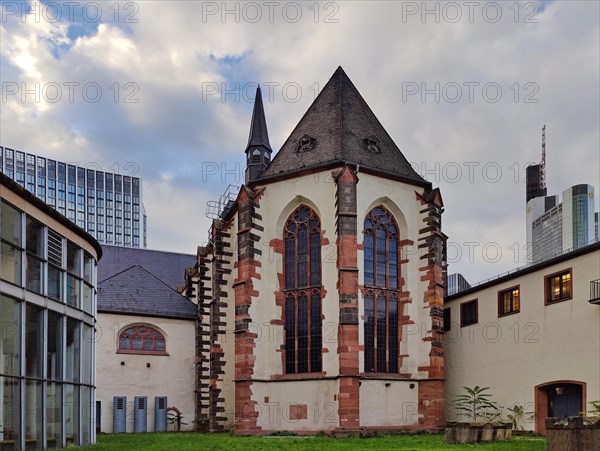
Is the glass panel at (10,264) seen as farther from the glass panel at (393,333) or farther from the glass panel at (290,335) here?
the glass panel at (393,333)

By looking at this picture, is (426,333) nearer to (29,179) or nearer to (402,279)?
(402,279)

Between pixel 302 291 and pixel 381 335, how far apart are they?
13.2 ft

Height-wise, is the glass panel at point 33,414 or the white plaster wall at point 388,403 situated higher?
the glass panel at point 33,414

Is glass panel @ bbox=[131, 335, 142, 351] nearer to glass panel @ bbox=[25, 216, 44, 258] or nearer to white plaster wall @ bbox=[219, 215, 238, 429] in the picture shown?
white plaster wall @ bbox=[219, 215, 238, 429]

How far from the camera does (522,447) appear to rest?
774 inches

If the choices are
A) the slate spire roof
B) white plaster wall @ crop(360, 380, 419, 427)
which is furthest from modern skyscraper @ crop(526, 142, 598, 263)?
white plaster wall @ crop(360, 380, 419, 427)

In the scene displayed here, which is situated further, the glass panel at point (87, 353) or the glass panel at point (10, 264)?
the glass panel at point (87, 353)

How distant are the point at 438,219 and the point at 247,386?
11634mm

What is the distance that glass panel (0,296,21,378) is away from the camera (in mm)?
16453

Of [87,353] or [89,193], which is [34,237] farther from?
[89,193]

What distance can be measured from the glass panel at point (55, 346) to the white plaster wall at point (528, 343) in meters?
17.7

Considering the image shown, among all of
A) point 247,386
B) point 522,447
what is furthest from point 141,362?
point 522,447

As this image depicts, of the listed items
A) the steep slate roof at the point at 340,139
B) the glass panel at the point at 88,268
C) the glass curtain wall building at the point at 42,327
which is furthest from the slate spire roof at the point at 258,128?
the glass curtain wall building at the point at 42,327

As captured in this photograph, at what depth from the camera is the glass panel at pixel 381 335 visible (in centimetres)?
3003
